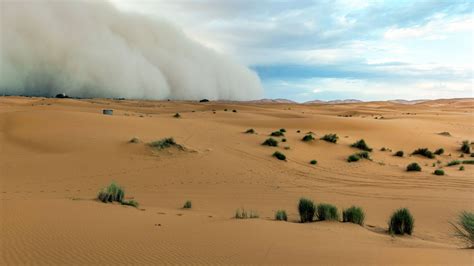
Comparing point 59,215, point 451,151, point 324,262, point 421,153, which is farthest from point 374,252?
point 451,151

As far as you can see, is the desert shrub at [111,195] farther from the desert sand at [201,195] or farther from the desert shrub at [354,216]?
the desert shrub at [354,216]

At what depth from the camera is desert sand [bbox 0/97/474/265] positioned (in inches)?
231

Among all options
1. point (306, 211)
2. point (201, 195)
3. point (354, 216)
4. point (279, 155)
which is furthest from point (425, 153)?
point (306, 211)

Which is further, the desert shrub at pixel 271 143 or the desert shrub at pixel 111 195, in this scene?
the desert shrub at pixel 271 143

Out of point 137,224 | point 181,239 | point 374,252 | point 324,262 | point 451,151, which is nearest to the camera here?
point 324,262

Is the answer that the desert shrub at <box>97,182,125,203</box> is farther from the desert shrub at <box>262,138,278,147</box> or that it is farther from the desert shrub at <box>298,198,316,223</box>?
the desert shrub at <box>262,138,278,147</box>

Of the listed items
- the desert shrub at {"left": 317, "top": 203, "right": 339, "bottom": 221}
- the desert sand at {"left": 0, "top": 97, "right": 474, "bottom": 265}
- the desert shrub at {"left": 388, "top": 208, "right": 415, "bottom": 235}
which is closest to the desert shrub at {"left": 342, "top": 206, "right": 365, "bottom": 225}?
the desert shrub at {"left": 317, "top": 203, "right": 339, "bottom": 221}

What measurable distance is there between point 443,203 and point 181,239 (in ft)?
26.8

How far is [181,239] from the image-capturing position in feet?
21.6

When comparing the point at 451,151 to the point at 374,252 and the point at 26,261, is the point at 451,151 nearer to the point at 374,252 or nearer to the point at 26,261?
the point at 374,252

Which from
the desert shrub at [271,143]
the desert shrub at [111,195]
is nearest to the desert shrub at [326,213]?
the desert shrub at [111,195]

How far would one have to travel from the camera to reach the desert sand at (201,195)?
5871 mm

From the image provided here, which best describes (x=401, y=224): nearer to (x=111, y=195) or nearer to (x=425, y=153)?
(x=111, y=195)

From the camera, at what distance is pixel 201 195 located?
483 inches
